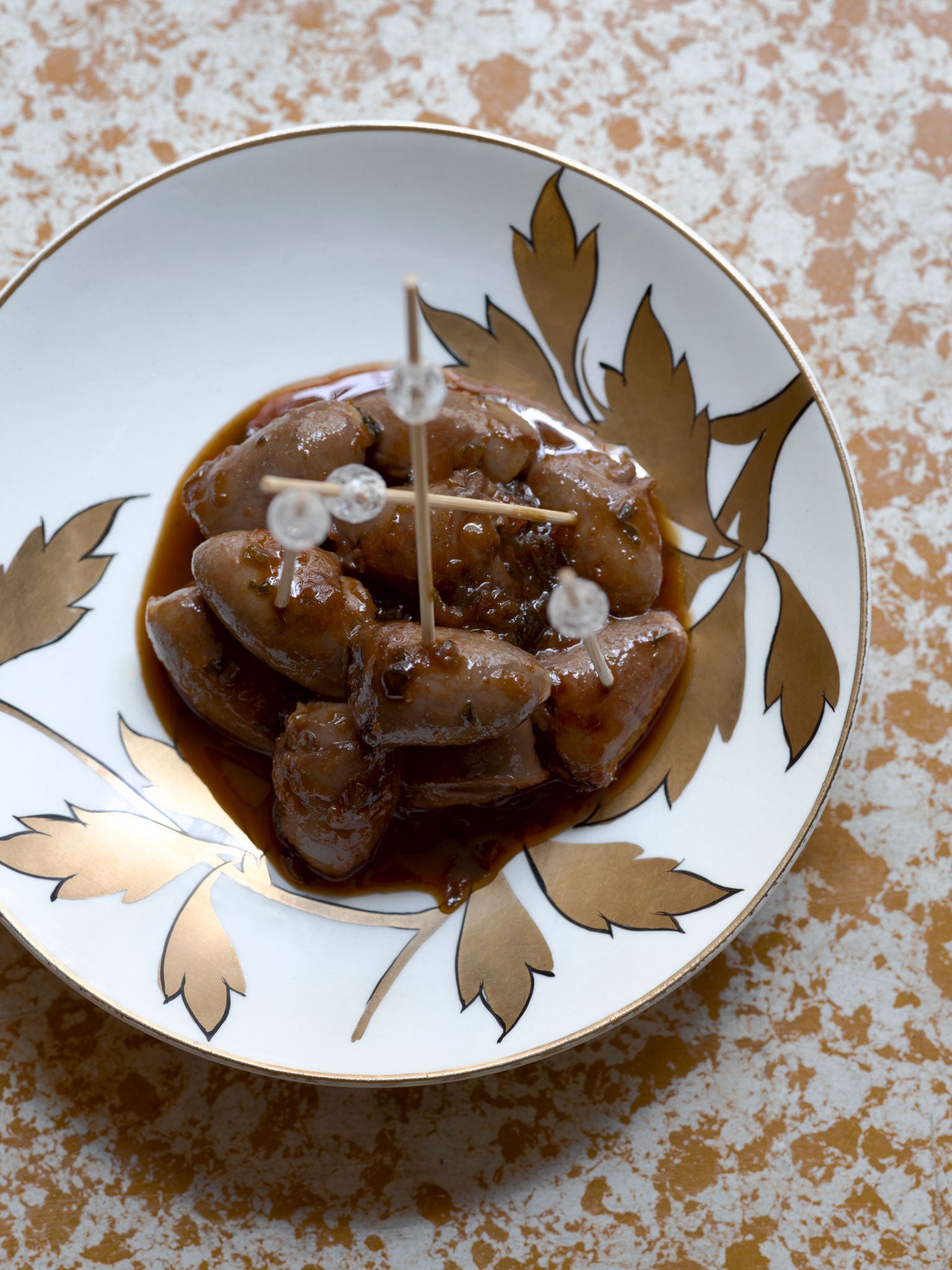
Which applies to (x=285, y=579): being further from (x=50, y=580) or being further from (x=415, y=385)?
(x=50, y=580)

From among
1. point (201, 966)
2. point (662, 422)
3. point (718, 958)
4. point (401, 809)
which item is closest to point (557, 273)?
point (662, 422)

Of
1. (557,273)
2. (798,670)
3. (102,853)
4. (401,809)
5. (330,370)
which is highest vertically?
(557,273)

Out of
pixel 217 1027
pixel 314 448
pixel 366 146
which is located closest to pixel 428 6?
pixel 366 146

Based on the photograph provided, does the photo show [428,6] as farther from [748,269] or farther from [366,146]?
Result: [748,269]

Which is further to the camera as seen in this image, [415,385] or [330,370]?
[330,370]

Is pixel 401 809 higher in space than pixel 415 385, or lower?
lower

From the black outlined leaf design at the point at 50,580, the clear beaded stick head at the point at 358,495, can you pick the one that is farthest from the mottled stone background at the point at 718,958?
the clear beaded stick head at the point at 358,495

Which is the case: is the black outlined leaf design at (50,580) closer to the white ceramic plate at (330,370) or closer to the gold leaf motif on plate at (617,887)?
the white ceramic plate at (330,370)

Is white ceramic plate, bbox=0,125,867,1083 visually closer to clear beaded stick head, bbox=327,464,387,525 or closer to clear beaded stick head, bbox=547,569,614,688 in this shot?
clear beaded stick head, bbox=547,569,614,688
